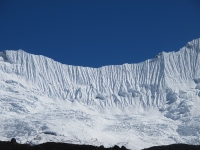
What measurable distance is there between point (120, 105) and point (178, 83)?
28.4 metres

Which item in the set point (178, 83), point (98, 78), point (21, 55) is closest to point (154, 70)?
point (178, 83)

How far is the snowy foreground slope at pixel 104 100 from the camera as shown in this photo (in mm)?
110406

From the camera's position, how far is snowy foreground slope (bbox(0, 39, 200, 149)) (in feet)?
362

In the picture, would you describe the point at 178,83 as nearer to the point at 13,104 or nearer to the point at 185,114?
the point at 185,114

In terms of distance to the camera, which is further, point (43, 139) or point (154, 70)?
point (154, 70)

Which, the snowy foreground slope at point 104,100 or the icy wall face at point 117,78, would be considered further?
the icy wall face at point 117,78

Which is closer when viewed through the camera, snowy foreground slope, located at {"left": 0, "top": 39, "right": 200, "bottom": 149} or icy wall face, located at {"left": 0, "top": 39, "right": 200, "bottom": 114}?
snowy foreground slope, located at {"left": 0, "top": 39, "right": 200, "bottom": 149}

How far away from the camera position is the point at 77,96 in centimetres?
A: 16025

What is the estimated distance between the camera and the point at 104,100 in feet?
525

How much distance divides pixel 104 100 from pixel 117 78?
699 inches

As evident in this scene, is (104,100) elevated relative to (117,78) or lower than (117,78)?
lower

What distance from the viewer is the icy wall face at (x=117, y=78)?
159500 millimetres

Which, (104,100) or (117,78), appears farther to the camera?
(117,78)

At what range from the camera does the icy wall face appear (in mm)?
159500
